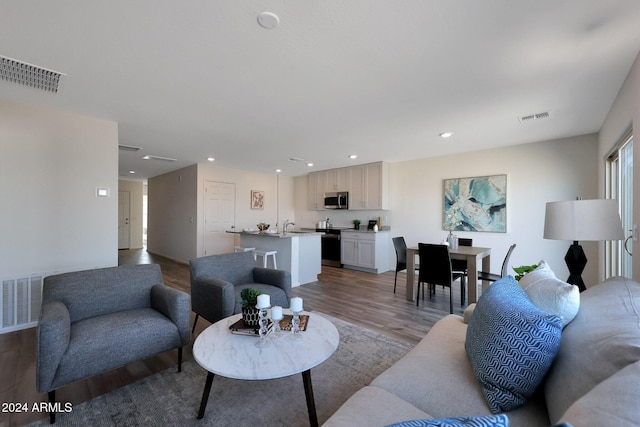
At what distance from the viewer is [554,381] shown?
1.03 meters

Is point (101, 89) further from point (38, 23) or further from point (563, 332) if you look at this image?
point (563, 332)

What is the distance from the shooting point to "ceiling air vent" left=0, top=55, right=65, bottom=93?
7.03ft

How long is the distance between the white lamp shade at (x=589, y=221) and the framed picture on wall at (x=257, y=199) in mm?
6343

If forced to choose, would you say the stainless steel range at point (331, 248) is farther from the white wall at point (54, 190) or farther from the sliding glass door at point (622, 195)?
the sliding glass door at point (622, 195)

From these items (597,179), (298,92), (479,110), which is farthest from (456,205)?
(298,92)

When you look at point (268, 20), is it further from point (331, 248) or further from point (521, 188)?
point (331, 248)

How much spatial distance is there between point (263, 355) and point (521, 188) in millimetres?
4800

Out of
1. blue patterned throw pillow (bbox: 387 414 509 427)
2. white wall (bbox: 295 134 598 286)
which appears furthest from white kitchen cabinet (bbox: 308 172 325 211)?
blue patterned throw pillow (bbox: 387 414 509 427)

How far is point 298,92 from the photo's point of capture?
8.52 feet

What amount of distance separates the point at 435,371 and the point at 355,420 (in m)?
0.54

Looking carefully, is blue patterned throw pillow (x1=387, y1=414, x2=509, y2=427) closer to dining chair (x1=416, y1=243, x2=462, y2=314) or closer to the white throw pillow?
the white throw pillow

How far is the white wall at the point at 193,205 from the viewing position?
6.28 meters

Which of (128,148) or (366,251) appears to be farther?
(366,251)

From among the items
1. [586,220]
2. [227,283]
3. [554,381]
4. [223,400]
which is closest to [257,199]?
[227,283]
